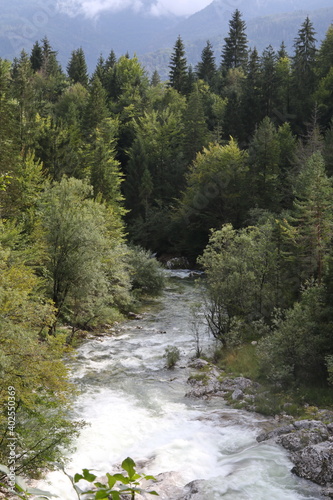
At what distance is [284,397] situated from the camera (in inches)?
726

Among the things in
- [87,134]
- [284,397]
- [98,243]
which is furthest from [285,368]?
[87,134]

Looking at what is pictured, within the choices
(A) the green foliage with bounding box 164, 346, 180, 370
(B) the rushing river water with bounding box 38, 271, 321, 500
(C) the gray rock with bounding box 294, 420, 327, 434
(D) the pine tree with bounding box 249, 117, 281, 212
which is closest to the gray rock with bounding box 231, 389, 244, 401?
(B) the rushing river water with bounding box 38, 271, 321, 500

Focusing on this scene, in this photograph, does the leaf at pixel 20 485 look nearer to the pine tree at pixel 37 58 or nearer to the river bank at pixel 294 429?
the river bank at pixel 294 429

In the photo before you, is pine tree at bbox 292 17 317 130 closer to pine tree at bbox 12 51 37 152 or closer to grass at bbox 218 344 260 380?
pine tree at bbox 12 51 37 152

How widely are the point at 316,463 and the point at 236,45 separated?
329ft

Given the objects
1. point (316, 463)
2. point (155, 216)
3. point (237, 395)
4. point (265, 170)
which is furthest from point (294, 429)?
point (155, 216)

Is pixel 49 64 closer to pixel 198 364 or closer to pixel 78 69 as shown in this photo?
pixel 78 69

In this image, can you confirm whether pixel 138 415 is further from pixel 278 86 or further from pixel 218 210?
pixel 278 86

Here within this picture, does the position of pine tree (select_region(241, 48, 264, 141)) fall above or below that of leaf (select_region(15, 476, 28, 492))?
above

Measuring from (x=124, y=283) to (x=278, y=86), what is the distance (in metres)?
52.5

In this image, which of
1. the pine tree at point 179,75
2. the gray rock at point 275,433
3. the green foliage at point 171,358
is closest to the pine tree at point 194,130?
the pine tree at point 179,75

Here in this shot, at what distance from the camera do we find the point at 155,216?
60188 mm

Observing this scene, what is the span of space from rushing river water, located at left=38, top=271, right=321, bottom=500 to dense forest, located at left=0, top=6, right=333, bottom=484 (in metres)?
1.78

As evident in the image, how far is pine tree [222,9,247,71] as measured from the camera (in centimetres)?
9569
